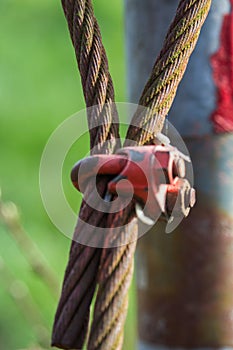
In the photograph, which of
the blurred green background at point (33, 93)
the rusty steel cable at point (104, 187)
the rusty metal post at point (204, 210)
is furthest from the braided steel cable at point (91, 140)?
the blurred green background at point (33, 93)

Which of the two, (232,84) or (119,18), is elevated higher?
(119,18)

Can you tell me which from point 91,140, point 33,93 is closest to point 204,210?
point 91,140

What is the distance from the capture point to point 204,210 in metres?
0.77

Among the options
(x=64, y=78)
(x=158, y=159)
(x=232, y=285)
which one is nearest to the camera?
(x=158, y=159)

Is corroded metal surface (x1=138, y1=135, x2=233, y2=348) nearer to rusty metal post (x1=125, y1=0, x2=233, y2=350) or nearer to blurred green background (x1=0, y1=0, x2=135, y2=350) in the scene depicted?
rusty metal post (x1=125, y1=0, x2=233, y2=350)

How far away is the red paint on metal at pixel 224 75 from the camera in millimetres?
769

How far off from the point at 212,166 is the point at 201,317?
0.42ft

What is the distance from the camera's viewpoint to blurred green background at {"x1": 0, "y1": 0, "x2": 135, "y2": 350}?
238cm

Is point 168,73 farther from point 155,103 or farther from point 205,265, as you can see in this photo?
point 205,265

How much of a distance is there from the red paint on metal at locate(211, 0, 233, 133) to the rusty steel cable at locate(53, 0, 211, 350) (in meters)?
0.22

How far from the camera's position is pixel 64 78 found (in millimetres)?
2473

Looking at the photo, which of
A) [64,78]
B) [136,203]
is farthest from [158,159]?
[64,78]

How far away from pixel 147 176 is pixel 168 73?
0.08m

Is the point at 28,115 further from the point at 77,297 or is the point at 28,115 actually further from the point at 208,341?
the point at 77,297
